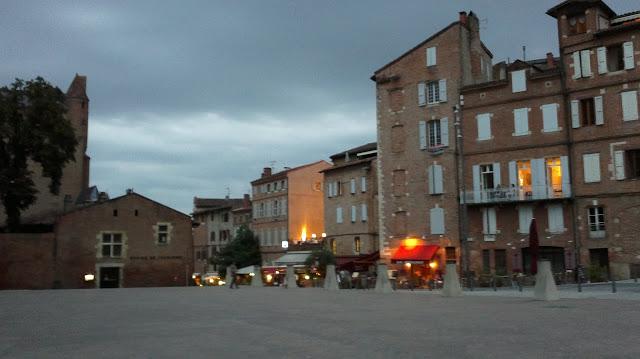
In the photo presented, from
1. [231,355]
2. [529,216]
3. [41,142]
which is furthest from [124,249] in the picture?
[231,355]

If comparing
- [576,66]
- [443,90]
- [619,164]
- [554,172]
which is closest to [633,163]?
[619,164]

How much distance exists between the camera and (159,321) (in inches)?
622

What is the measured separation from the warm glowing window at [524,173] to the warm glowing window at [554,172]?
1.28 metres

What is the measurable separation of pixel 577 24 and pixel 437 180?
1313 cm

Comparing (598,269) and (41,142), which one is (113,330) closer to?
(598,269)

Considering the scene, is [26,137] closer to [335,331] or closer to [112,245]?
[112,245]

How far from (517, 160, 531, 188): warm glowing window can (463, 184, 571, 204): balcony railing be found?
554 mm

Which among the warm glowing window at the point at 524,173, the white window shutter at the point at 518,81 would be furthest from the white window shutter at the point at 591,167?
the white window shutter at the point at 518,81

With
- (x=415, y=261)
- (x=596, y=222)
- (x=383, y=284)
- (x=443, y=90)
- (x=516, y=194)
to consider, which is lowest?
(x=383, y=284)

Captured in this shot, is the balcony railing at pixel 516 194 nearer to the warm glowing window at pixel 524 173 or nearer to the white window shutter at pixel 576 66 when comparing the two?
A: the warm glowing window at pixel 524 173

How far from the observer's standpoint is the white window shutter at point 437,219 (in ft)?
145

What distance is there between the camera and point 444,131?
4469cm

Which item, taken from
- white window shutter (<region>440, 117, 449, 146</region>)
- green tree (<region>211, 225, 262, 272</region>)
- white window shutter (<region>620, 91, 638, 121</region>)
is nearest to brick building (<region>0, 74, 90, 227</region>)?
green tree (<region>211, 225, 262, 272</region>)

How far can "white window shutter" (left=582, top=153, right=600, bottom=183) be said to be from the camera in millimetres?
37781
